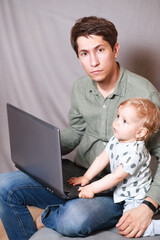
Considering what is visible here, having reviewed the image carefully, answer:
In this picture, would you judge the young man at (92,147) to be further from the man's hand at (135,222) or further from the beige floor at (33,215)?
the beige floor at (33,215)

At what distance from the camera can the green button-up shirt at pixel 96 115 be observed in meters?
1.68

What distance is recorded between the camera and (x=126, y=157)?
1491 millimetres

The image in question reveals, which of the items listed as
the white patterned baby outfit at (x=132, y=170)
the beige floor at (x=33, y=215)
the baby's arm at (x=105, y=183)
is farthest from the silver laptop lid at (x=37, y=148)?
the beige floor at (x=33, y=215)

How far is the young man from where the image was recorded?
1.53 meters

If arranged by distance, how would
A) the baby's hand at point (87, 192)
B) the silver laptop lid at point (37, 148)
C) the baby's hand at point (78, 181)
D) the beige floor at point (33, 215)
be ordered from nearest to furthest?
1. the silver laptop lid at point (37, 148)
2. the baby's hand at point (87, 192)
3. the baby's hand at point (78, 181)
4. the beige floor at point (33, 215)

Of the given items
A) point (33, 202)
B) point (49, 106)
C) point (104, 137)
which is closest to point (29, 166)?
point (33, 202)

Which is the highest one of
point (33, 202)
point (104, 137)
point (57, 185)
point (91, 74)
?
point (91, 74)

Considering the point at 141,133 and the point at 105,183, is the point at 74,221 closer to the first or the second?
the point at 105,183

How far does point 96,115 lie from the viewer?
5.91 feet

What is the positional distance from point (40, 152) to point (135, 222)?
48 cm

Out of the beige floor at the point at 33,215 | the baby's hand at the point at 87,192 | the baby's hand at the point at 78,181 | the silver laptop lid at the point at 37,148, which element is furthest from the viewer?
the beige floor at the point at 33,215

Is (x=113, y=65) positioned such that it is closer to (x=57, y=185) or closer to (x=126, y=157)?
(x=126, y=157)

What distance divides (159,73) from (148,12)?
0.39 m

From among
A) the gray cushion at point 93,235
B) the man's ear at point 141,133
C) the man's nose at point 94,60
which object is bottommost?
the gray cushion at point 93,235
